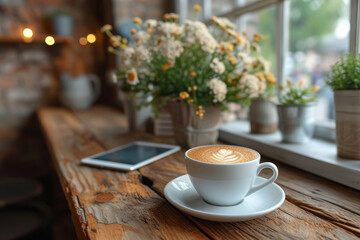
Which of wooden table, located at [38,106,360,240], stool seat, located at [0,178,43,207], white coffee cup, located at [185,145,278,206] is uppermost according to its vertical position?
white coffee cup, located at [185,145,278,206]

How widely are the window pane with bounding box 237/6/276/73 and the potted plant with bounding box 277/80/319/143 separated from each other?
0.39 m

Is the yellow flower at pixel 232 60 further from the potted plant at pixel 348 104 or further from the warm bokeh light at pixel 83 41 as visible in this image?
the warm bokeh light at pixel 83 41

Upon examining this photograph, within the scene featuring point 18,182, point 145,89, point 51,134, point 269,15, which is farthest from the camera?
point 18,182

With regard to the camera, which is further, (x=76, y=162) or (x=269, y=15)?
(x=269, y=15)

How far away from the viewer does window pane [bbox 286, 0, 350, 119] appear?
3.72ft

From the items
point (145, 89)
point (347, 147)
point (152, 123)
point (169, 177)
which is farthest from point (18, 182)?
point (347, 147)

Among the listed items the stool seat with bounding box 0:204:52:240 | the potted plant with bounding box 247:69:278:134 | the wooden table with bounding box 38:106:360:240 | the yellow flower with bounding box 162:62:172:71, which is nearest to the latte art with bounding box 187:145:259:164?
the wooden table with bounding box 38:106:360:240

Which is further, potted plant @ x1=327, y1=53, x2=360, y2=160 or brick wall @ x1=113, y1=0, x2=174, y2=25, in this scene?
brick wall @ x1=113, y1=0, x2=174, y2=25

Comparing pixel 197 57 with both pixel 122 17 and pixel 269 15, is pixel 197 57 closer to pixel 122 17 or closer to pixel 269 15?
pixel 269 15

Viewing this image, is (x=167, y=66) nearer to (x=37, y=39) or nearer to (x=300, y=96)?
(x=300, y=96)

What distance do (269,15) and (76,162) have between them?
0.98m

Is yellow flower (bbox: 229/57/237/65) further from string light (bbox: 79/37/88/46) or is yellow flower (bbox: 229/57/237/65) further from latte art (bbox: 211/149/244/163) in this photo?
string light (bbox: 79/37/88/46)

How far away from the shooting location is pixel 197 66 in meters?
0.99

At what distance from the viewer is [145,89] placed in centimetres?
107
